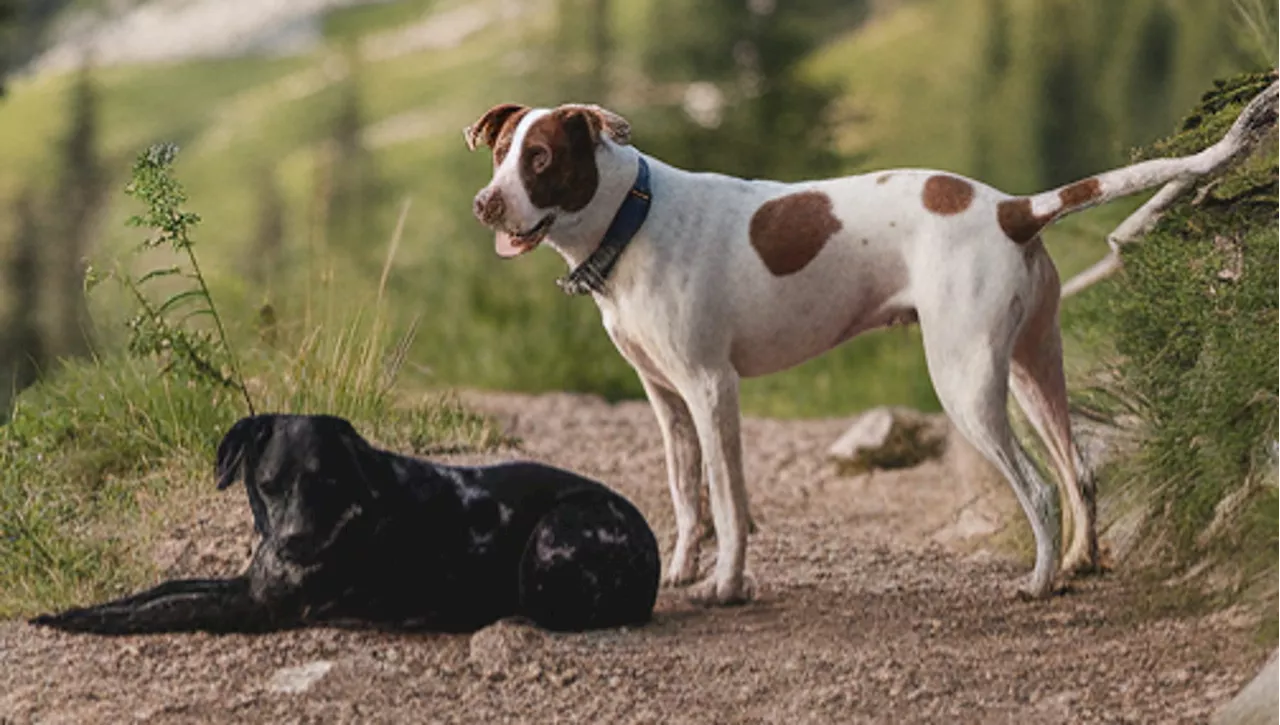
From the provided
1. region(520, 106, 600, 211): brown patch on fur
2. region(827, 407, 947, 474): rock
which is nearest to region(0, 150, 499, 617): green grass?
region(520, 106, 600, 211): brown patch on fur

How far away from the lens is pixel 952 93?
16141 mm

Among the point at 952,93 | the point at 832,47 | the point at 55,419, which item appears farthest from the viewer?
the point at 832,47

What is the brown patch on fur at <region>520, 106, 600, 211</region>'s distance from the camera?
5008 millimetres

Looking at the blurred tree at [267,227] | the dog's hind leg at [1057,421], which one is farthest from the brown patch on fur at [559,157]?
the blurred tree at [267,227]

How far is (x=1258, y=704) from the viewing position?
418cm

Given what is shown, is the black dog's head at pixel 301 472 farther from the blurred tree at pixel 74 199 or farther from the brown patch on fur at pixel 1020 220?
the blurred tree at pixel 74 199

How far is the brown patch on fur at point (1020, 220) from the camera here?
17.1 ft

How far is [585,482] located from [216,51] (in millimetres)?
17540

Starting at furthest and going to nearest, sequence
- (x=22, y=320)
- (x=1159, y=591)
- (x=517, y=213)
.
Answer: (x=22, y=320) < (x=1159, y=591) < (x=517, y=213)

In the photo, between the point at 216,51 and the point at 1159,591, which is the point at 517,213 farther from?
the point at 216,51

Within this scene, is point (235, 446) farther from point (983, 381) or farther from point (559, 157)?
point (983, 381)

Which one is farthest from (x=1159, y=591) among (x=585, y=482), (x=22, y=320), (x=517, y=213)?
(x=22, y=320)

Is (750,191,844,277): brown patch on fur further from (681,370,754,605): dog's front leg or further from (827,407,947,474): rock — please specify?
(827,407,947,474): rock

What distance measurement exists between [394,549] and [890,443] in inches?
154
